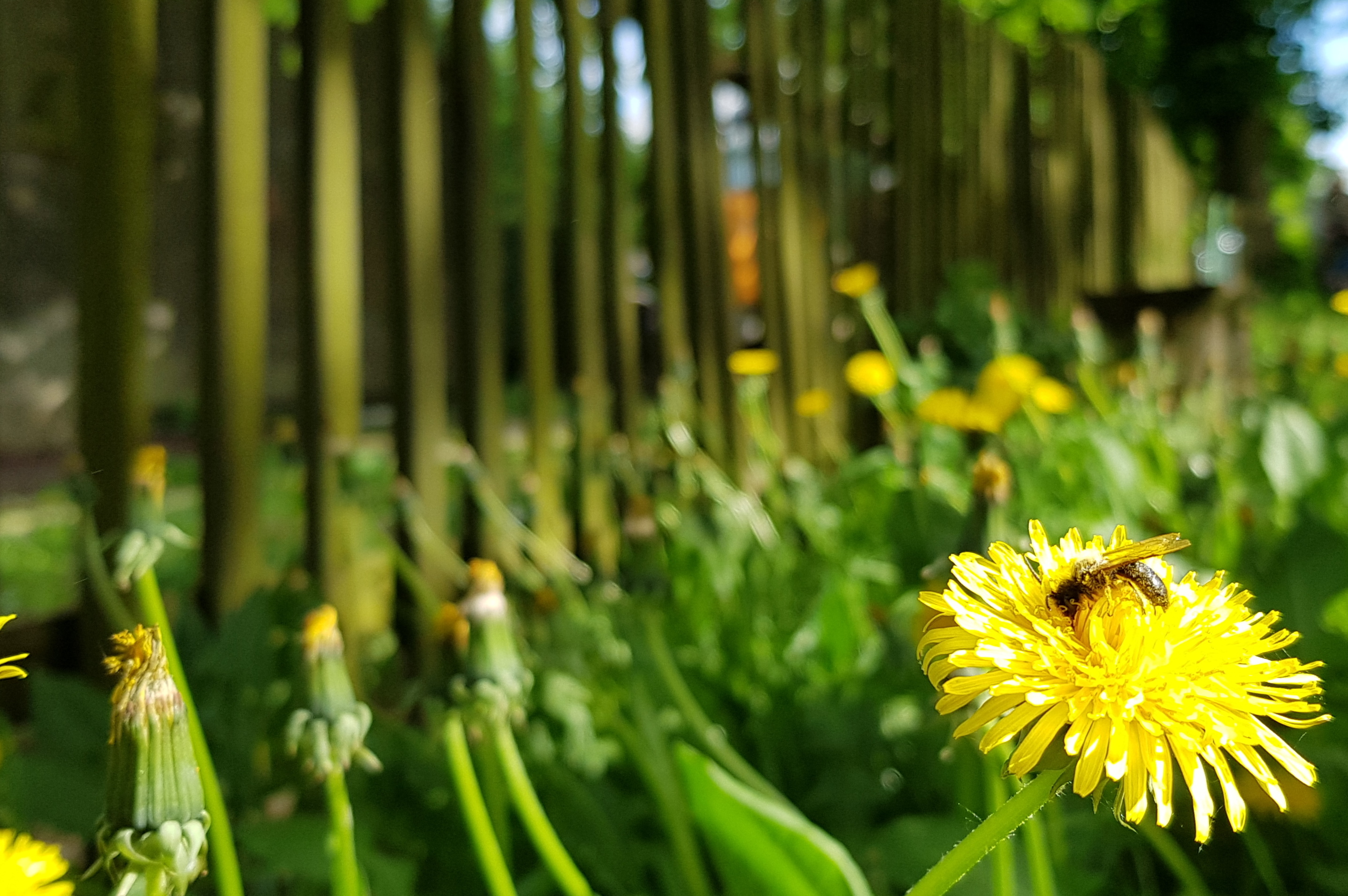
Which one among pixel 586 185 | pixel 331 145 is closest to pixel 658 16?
pixel 586 185

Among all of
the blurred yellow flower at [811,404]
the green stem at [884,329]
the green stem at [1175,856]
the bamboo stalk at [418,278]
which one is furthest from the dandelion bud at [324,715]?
the blurred yellow flower at [811,404]

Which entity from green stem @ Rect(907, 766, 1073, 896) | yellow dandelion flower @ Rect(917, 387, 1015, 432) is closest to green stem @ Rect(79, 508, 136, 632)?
green stem @ Rect(907, 766, 1073, 896)

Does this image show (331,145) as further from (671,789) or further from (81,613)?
(671,789)

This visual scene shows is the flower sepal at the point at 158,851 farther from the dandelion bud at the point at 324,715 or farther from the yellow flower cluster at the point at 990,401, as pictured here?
the yellow flower cluster at the point at 990,401

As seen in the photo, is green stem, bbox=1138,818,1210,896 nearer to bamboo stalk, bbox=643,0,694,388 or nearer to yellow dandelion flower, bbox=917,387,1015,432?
yellow dandelion flower, bbox=917,387,1015,432

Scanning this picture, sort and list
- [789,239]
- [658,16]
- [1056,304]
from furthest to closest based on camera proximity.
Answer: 1. [1056,304]
2. [789,239]
3. [658,16]

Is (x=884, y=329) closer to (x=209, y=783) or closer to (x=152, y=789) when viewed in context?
(x=209, y=783)
